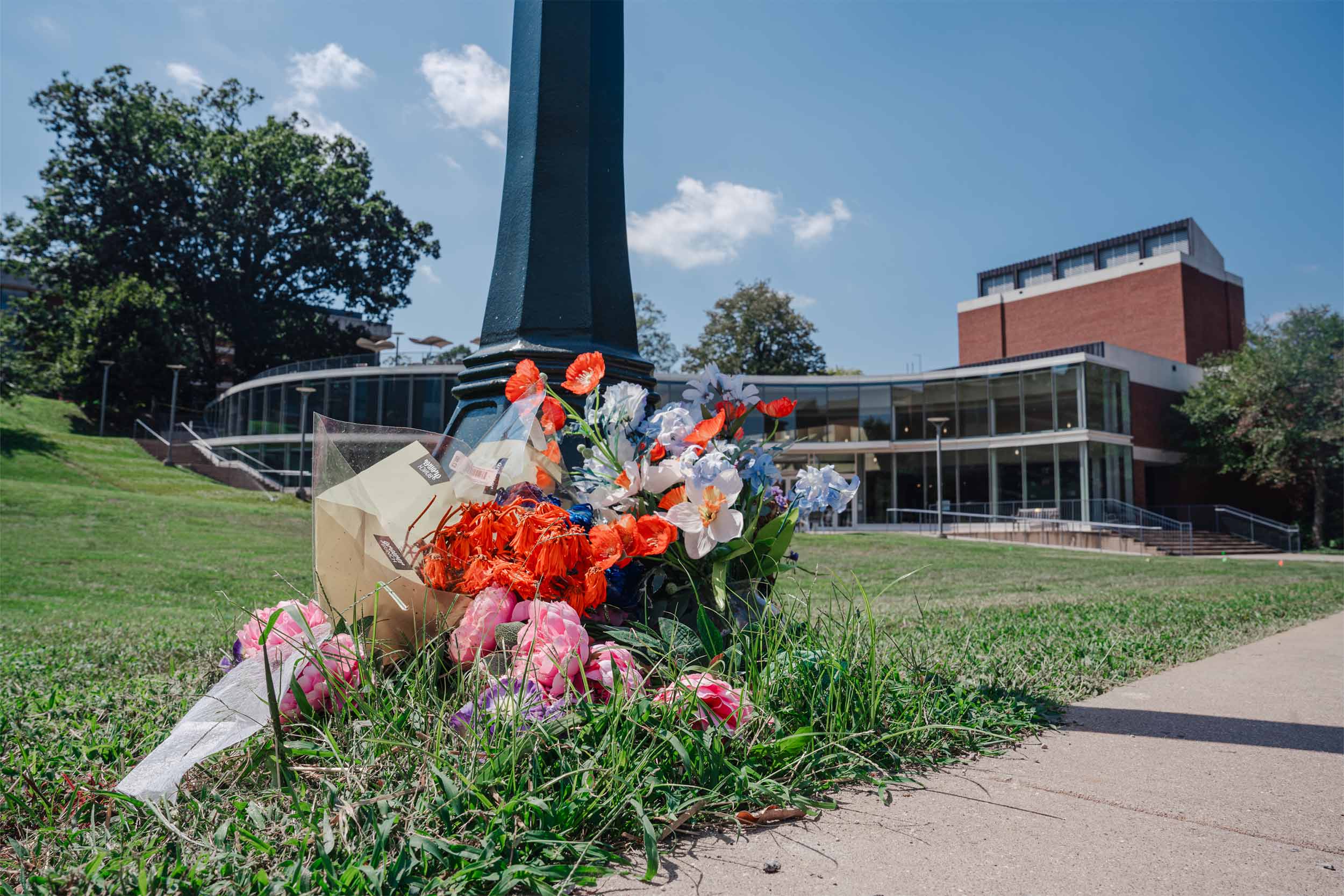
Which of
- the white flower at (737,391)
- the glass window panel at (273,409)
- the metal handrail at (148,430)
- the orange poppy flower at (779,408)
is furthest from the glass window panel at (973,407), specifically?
the metal handrail at (148,430)

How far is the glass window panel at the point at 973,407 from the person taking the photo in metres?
30.9

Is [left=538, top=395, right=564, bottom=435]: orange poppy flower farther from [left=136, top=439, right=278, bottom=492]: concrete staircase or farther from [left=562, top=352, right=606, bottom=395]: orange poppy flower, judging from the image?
[left=136, top=439, right=278, bottom=492]: concrete staircase

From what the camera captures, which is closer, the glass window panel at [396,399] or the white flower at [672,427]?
the white flower at [672,427]

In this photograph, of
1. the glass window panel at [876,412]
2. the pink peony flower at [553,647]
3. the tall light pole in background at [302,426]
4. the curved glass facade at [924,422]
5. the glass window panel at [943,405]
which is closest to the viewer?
the pink peony flower at [553,647]

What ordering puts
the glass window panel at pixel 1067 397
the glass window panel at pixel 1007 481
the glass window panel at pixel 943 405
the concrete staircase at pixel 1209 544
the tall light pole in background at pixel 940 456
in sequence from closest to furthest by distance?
the concrete staircase at pixel 1209 544 < the tall light pole in background at pixel 940 456 < the glass window panel at pixel 1067 397 < the glass window panel at pixel 1007 481 < the glass window panel at pixel 943 405

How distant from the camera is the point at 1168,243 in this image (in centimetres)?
4278

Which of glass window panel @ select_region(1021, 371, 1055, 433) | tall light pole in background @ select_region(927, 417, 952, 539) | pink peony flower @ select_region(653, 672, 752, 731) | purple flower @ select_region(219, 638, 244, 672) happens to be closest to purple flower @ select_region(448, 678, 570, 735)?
pink peony flower @ select_region(653, 672, 752, 731)

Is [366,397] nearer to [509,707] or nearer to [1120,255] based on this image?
[509,707]

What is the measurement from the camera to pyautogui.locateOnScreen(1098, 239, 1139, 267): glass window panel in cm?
4369

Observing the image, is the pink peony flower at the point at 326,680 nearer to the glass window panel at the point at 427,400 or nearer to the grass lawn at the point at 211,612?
the grass lawn at the point at 211,612

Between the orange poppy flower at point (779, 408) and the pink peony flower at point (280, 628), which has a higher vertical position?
the orange poppy flower at point (779, 408)

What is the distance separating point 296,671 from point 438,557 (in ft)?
1.43

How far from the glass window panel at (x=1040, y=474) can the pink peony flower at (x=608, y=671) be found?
29967mm

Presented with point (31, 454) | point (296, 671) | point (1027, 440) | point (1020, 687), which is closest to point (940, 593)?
point (1020, 687)
